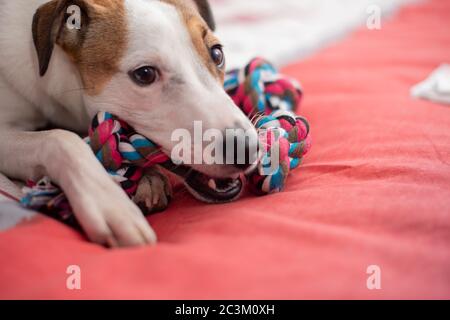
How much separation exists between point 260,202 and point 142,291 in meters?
0.41

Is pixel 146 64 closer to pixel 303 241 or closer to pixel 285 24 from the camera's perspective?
Result: pixel 303 241

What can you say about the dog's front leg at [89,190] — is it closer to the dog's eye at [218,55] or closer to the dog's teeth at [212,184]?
the dog's teeth at [212,184]

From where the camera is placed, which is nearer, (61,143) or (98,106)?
(61,143)

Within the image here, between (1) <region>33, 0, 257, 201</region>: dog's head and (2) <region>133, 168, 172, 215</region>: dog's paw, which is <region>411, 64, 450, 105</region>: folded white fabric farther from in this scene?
(2) <region>133, 168, 172, 215</region>: dog's paw

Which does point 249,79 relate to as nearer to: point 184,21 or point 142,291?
point 184,21

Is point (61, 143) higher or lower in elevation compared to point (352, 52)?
lower

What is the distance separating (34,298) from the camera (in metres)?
0.81

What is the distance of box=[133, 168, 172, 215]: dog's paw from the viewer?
1166 mm

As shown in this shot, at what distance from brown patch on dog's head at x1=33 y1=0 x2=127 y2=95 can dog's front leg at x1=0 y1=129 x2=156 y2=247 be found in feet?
0.71

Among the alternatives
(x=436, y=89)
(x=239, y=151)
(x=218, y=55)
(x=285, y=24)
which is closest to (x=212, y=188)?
(x=239, y=151)

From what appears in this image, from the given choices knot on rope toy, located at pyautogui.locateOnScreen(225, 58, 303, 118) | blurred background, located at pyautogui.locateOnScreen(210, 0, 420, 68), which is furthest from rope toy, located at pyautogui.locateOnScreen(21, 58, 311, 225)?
blurred background, located at pyautogui.locateOnScreen(210, 0, 420, 68)
